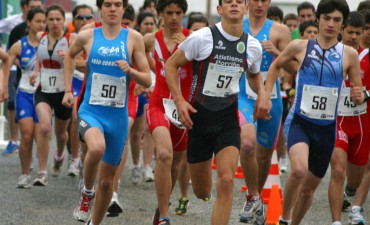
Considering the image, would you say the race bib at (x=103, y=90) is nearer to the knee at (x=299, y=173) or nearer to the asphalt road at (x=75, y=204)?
the asphalt road at (x=75, y=204)

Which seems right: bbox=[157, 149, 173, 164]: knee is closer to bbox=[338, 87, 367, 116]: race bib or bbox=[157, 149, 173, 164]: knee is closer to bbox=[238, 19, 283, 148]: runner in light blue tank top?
bbox=[238, 19, 283, 148]: runner in light blue tank top

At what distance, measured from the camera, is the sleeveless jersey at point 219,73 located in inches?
Answer: 355

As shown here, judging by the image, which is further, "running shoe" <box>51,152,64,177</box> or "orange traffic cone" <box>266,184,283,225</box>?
"running shoe" <box>51,152,64,177</box>

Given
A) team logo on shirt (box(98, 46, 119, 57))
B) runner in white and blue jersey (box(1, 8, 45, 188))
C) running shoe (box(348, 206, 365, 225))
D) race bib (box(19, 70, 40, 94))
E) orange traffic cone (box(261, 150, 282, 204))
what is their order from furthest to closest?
race bib (box(19, 70, 40, 94))
runner in white and blue jersey (box(1, 8, 45, 188))
orange traffic cone (box(261, 150, 282, 204))
running shoe (box(348, 206, 365, 225))
team logo on shirt (box(98, 46, 119, 57))

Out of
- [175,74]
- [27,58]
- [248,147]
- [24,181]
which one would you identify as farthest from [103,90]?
[27,58]

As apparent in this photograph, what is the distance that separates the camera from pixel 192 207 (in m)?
11.7

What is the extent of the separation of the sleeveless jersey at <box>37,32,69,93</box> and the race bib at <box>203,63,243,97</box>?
436 centimetres

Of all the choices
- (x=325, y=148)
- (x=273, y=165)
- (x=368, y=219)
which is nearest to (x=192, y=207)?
(x=273, y=165)

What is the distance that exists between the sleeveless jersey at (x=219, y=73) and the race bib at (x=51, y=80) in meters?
4.26

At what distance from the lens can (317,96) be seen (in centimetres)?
935

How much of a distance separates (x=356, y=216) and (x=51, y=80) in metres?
4.37

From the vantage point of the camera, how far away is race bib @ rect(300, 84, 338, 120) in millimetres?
9352

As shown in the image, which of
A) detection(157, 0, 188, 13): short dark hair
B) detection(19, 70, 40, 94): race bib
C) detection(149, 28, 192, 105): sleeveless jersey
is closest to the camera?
detection(149, 28, 192, 105): sleeveless jersey

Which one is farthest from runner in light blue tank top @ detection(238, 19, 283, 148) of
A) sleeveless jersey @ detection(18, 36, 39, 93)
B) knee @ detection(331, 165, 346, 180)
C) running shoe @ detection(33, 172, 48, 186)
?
sleeveless jersey @ detection(18, 36, 39, 93)
